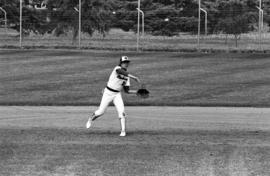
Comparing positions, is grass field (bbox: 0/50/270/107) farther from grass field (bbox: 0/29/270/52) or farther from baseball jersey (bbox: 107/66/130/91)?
baseball jersey (bbox: 107/66/130/91)

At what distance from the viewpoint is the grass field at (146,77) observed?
2484cm

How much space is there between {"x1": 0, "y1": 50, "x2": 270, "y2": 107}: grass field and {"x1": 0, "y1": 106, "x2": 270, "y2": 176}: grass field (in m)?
3.35

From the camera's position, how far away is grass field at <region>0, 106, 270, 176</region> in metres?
12.0

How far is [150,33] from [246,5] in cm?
614

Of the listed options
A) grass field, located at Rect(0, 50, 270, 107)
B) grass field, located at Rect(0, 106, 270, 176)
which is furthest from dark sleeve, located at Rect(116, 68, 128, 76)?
grass field, located at Rect(0, 50, 270, 107)

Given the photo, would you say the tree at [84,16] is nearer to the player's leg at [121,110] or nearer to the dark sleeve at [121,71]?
the player's leg at [121,110]

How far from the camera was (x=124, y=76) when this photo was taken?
15531mm

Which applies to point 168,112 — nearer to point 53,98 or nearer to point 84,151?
point 53,98

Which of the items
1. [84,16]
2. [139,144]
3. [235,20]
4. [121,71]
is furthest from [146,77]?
[139,144]

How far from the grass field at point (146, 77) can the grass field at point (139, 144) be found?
3.35 meters

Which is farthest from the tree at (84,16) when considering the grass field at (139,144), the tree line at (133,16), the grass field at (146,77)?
the grass field at (139,144)

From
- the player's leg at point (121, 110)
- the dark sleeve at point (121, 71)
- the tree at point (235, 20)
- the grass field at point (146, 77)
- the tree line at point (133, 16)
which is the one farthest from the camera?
the tree line at point (133, 16)

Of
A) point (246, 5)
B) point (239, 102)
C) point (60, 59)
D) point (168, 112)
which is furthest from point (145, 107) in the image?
point (246, 5)

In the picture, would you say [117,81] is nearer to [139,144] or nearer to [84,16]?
[139,144]
